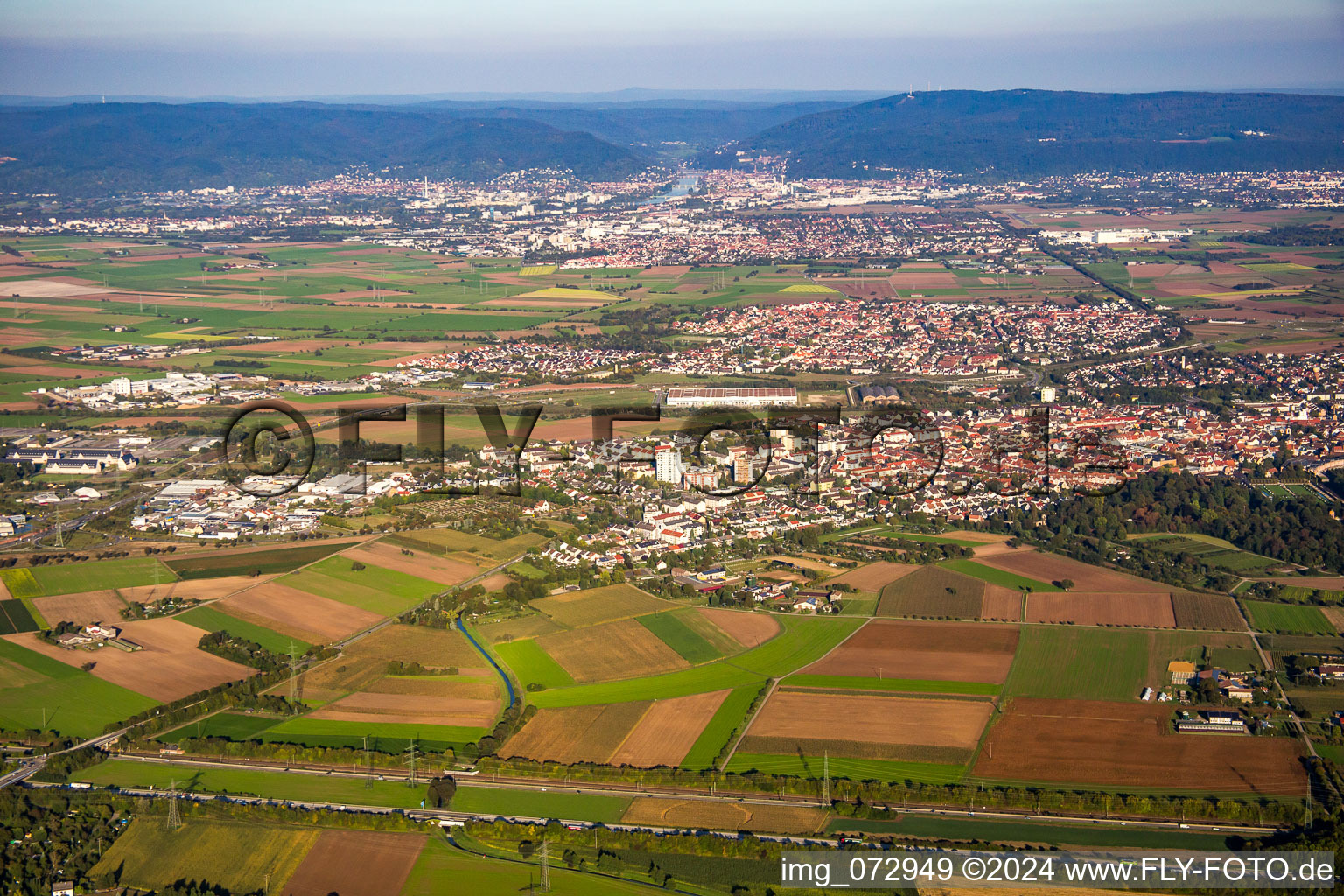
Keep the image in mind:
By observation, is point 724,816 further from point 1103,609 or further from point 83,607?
point 83,607

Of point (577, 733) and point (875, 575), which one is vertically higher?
point (875, 575)

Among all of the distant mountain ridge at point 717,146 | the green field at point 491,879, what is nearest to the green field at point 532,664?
the green field at point 491,879

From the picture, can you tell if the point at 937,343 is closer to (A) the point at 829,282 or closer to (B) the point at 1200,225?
(A) the point at 829,282

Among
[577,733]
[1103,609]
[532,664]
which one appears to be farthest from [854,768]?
[1103,609]

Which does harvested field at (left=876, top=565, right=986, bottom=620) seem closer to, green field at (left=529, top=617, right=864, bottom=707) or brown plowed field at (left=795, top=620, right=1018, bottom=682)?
brown plowed field at (left=795, top=620, right=1018, bottom=682)

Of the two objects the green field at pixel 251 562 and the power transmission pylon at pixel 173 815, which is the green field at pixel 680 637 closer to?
the green field at pixel 251 562

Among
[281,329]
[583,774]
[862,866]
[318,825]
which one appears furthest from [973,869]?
[281,329]

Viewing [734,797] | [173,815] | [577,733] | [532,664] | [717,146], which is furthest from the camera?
[717,146]
